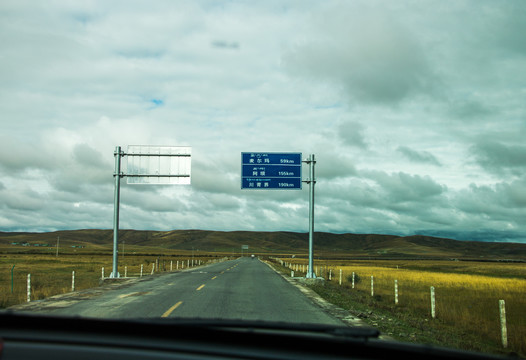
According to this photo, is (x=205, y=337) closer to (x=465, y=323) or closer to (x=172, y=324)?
(x=172, y=324)

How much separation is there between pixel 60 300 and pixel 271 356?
13.3 metres

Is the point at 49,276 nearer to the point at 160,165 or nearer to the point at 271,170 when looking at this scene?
the point at 160,165

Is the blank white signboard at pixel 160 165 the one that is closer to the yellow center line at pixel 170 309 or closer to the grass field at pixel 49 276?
the grass field at pixel 49 276

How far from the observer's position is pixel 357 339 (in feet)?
10.3

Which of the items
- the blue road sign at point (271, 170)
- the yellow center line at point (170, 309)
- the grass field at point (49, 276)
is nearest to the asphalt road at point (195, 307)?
the yellow center line at point (170, 309)

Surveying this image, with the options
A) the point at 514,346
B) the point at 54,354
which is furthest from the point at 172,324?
the point at 514,346

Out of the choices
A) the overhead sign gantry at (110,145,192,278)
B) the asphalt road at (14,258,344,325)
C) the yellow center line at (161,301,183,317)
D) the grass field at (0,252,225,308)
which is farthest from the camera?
the overhead sign gantry at (110,145,192,278)

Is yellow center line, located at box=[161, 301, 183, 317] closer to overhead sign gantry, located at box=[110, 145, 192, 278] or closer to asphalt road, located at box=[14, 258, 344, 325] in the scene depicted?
asphalt road, located at box=[14, 258, 344, 325]

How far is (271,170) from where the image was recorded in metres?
25.0

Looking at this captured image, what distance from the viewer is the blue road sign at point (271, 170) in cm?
2494

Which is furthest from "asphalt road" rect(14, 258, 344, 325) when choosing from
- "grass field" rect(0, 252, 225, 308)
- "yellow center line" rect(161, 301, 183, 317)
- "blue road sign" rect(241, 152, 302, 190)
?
"blue road sign" rect(241, 152, 302, 190)

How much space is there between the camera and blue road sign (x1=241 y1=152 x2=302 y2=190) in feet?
81.8

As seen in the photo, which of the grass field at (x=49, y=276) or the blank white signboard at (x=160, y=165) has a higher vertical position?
the blank white signboard at (x=160, y=165)

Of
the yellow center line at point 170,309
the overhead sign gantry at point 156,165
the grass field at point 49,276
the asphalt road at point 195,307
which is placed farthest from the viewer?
the overhead sign gantry at point 156,165
